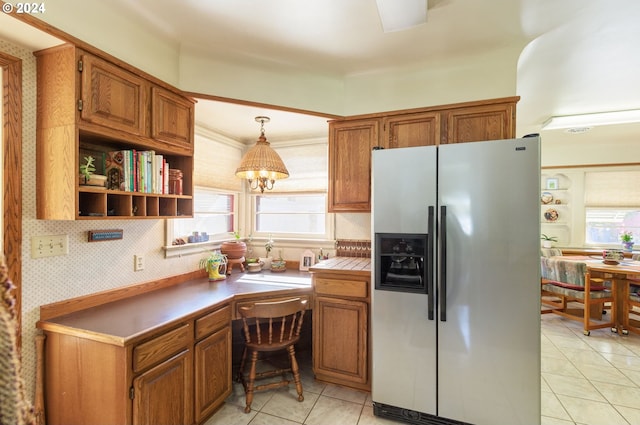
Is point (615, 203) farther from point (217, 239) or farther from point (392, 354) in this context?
point (217, 239)

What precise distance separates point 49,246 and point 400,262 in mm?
2168

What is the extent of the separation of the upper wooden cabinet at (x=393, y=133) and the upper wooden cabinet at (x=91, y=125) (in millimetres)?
1344

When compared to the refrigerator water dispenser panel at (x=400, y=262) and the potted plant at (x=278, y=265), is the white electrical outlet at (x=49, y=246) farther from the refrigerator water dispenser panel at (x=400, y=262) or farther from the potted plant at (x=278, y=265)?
the refrigerator water dispenser panel at (x=400, y=262)

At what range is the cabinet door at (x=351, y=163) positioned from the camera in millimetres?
2545

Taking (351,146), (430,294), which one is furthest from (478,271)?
(351,146)

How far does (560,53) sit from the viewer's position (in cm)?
216

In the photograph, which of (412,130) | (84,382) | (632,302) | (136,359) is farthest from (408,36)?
(632,302)

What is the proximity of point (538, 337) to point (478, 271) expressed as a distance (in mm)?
494

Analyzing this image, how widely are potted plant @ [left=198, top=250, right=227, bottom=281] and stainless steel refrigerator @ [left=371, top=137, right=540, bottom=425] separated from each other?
1417 mm

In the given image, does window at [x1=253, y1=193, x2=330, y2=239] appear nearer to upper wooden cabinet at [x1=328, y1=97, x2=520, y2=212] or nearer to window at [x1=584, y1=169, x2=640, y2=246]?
upper wooden cabinet at [x1=328, y1=97, x2=520, y2=212]

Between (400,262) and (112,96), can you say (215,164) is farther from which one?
(400,262)

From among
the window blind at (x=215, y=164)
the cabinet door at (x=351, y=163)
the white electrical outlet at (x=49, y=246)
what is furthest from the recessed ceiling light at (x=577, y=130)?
the white electrical outlet at (x=49, y=246)

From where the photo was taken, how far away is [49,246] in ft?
5.46

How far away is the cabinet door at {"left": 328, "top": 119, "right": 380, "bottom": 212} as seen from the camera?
8.35ft
